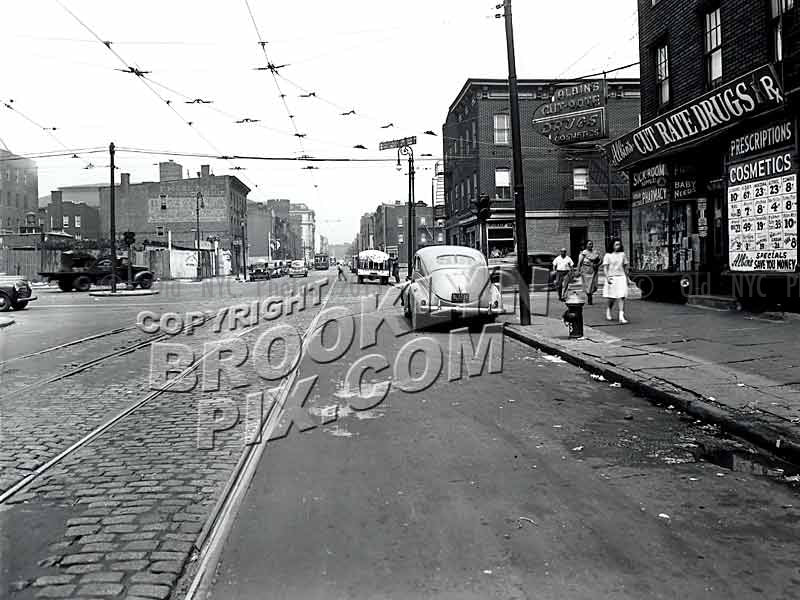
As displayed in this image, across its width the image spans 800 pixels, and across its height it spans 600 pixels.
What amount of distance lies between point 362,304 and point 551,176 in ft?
67.3

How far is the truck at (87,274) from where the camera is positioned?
131 feet

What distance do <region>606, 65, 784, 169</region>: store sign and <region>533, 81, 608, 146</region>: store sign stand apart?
114 cm

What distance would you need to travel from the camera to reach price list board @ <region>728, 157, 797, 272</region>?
500 inches

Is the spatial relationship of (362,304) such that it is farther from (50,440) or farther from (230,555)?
(230,555)

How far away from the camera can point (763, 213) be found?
13477 mm

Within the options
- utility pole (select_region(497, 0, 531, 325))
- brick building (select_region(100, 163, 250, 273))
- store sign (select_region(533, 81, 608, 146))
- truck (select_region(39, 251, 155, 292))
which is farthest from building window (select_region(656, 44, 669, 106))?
brick building (select_region(100, 163, 250, 273))

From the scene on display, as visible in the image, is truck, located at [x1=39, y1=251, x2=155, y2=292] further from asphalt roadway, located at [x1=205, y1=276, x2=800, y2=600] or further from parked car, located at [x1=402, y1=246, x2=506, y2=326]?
asphalt roadway, located at [x1=205, y1=276, x2=800, y2=600]

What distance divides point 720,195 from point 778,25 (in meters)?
3.80

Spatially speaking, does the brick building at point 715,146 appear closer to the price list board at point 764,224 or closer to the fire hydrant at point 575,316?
the price list board at point 764,224

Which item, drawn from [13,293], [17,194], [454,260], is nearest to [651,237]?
[454,260]

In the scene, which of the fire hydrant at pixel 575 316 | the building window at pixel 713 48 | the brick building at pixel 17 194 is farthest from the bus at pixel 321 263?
the fire hydrant at pixel 575 316

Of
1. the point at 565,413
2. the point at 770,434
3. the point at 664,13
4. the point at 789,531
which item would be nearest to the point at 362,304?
the point at 664,13

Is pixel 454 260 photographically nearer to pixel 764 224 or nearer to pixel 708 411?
pixel 764 224

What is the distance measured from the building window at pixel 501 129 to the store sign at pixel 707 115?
21.4 metres
